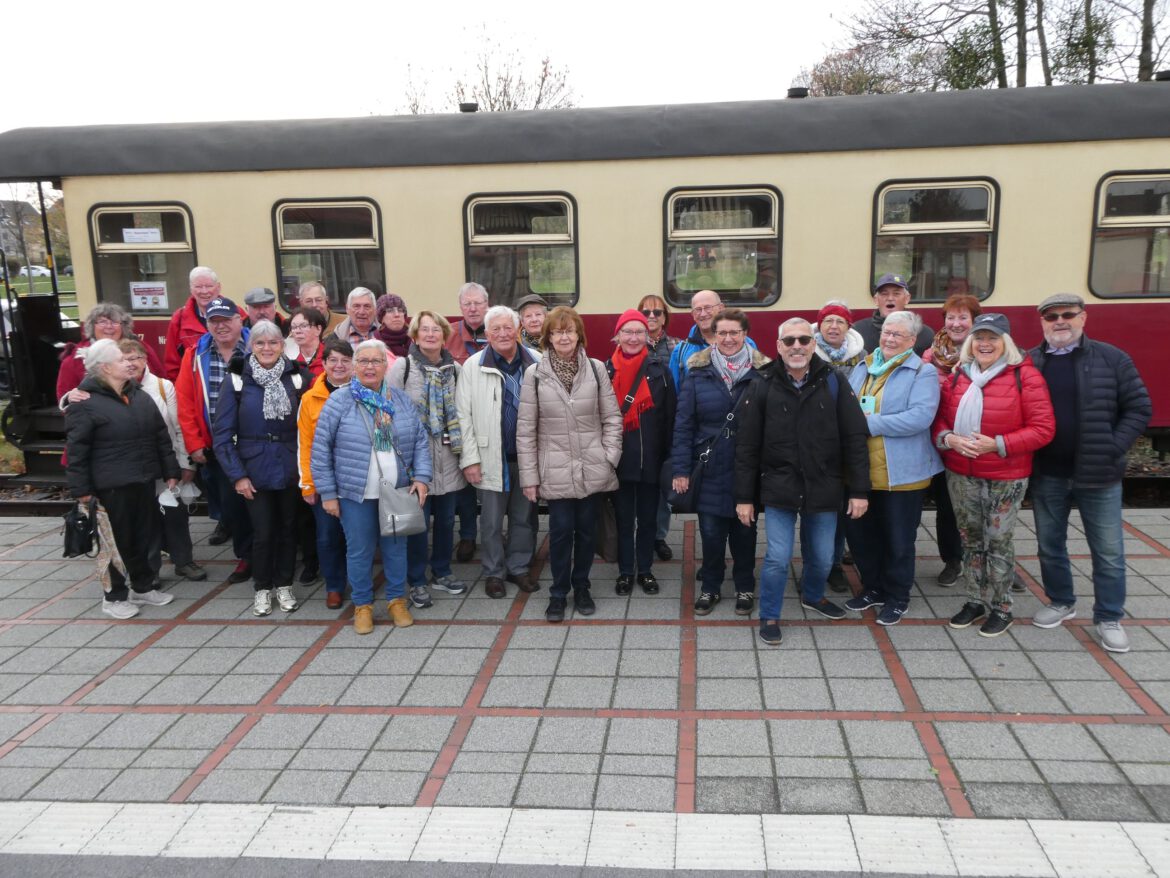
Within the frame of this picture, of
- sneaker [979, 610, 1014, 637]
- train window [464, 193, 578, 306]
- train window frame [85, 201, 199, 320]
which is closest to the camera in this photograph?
sneaker [979, 610, 1014, 637]

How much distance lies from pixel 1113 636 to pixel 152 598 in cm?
588

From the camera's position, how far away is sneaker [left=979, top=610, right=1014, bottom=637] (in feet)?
15.4

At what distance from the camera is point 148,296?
728 cm

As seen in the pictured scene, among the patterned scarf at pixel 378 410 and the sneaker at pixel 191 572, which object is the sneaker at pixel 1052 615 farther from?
the sneaker at pixel 191 572

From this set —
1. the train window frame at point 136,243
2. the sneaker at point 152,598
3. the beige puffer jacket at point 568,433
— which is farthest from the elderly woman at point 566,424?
the train window frame at point 136,243

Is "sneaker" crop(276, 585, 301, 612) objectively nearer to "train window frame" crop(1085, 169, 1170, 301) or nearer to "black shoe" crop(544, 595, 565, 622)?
"black shoe" crop(544, 595, 565, 622)

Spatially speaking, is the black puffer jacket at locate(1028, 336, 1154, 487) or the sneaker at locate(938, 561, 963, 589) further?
the sneaker at locate(938, 561, 963, 589)

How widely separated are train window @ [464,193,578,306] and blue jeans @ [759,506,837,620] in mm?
3064

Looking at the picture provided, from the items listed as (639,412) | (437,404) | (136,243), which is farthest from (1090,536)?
(136,243)

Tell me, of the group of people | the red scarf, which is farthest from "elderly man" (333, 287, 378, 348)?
the red scarf

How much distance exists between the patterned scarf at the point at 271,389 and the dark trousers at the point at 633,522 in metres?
2.18

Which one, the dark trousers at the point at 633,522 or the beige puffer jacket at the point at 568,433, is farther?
the dark trousers at the point at 633,522

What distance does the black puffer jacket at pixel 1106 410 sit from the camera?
4.27 m

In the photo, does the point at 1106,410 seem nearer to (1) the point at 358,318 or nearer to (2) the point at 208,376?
(1) the point at 358,318
